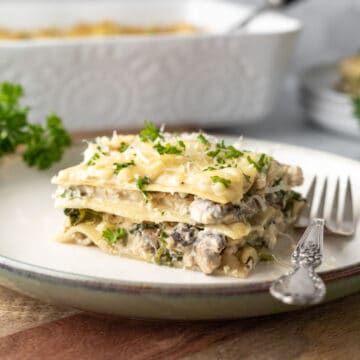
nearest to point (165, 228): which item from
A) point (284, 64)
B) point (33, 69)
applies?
point (33, 69)

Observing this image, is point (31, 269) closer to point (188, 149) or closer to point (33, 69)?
point (188, 149)

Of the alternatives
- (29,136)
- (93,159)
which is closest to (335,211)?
(93,159)

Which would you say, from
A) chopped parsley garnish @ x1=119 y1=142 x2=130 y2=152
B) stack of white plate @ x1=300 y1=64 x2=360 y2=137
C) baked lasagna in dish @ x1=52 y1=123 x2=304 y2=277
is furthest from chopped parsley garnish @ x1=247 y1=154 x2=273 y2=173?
stack of white plate @ x1=300 y1=64 x2=360 y2=137

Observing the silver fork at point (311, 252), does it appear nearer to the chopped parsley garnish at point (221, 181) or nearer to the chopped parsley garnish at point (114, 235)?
the chopped parsley garnish at point (221, 181)

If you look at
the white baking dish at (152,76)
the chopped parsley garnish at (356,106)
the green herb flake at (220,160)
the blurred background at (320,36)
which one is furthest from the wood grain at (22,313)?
the blurred background at (320,36)

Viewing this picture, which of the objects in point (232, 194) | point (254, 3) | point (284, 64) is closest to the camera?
point (232, 194)

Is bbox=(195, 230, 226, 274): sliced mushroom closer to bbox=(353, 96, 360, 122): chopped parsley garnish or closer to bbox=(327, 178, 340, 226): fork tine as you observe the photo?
bbox=(327, 178, 340, 226): fork tine

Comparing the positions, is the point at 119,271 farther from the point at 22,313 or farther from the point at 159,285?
the point at 159,285
